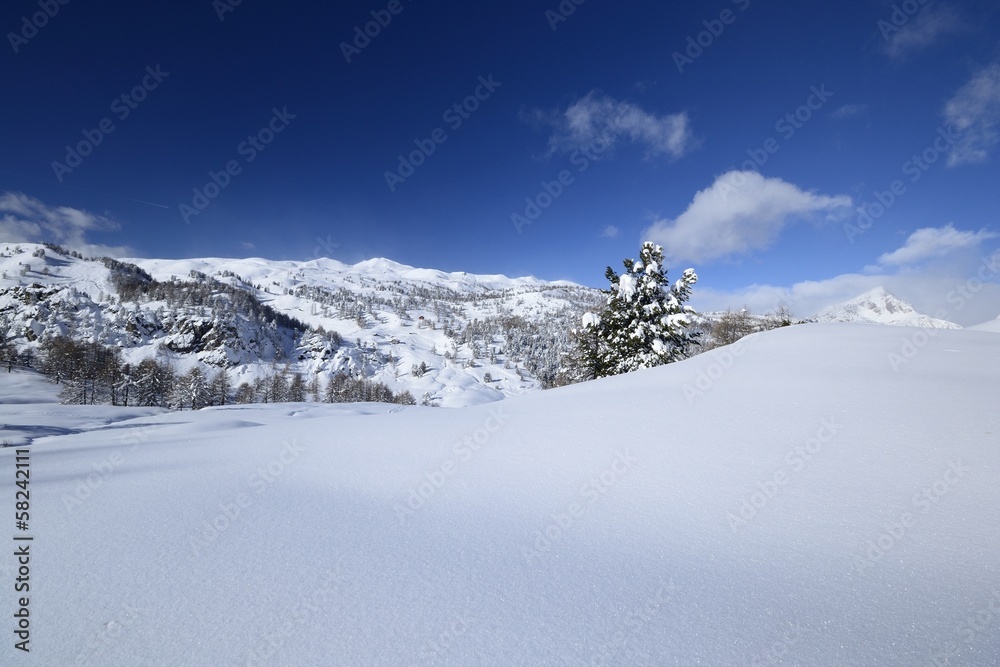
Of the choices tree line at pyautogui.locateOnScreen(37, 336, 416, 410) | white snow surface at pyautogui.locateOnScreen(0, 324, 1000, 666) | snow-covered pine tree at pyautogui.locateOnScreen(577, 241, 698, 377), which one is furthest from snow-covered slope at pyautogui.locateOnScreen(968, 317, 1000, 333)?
tree line at pyautogui.locateOnScreen(37, 336, 416, 410)

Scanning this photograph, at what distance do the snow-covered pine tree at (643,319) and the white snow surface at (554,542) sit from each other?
37.3ft

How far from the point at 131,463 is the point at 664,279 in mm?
17723

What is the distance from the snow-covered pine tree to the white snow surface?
11.4m

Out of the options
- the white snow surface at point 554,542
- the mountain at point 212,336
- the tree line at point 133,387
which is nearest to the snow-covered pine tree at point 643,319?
the white snow surface at point 554,542

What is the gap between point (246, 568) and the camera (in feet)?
7.16

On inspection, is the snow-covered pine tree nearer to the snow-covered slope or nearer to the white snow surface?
the snow-covered slope

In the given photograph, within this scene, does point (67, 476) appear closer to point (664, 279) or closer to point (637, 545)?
point (637, 545)

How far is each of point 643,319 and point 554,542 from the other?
51.4 feet

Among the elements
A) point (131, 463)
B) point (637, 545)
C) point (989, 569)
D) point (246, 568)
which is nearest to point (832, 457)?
point (989, 569)

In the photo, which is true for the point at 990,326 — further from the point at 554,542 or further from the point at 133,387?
the point at 133,387

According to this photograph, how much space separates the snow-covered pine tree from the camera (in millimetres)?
16016

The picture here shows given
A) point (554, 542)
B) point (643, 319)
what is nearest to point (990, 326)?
point (643, 319)

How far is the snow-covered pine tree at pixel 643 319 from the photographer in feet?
52.5

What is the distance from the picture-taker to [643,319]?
16672 millimetres
